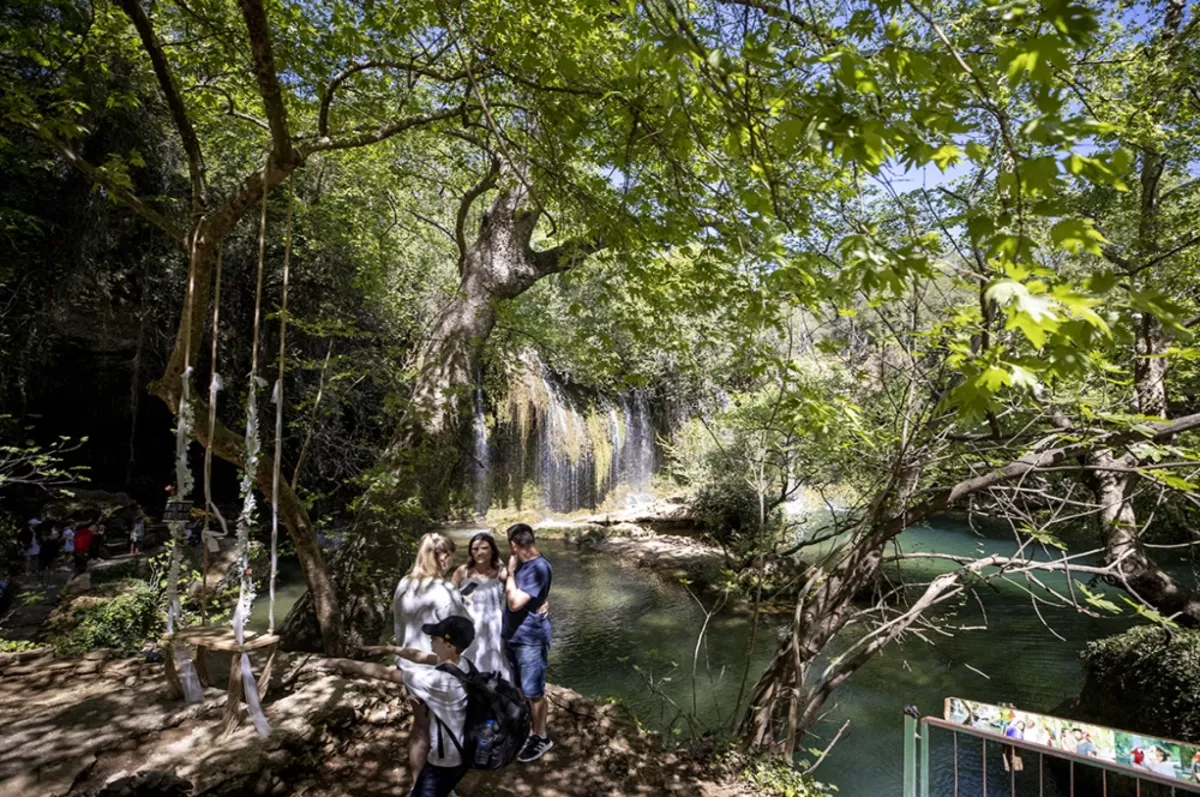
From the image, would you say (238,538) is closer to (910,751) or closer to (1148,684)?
(910,751)

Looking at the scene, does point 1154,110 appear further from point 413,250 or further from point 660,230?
point 413,250

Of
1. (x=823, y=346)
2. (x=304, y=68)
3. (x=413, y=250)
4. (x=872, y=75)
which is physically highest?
(x=413, y=250)

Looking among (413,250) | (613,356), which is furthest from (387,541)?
(413,250)

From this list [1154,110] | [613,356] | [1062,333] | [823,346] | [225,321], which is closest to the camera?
[1062,333]

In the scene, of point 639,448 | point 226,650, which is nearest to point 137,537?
point 226,650

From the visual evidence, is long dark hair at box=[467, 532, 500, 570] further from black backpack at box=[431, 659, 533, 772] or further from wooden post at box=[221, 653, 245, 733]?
wooden post at box=[221, 653, 245, 733]

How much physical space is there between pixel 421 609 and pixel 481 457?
1381 cm

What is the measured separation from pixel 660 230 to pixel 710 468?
11.9 meters

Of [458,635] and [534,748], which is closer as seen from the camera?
[458,635]

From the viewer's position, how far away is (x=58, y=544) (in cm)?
1021

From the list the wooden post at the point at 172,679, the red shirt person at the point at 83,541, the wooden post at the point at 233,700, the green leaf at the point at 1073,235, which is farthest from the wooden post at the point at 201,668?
the red shirt person at the point at 83,541

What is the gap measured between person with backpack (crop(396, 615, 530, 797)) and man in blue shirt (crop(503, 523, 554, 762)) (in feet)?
2.82

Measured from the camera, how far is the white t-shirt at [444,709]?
98.9 inches

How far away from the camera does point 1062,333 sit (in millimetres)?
1398
